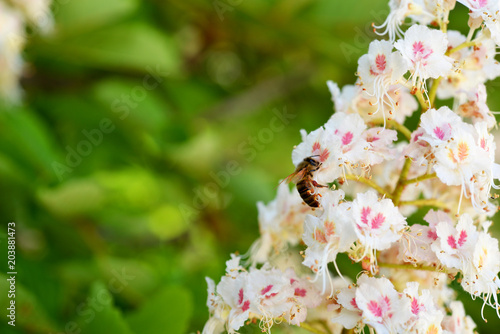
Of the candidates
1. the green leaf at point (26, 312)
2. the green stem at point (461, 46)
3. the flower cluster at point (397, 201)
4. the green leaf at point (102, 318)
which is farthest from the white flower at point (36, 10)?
the green stem at point (461, 46)

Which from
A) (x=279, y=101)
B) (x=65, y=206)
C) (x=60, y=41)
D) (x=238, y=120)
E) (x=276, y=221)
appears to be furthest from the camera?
(x=279, y=101)

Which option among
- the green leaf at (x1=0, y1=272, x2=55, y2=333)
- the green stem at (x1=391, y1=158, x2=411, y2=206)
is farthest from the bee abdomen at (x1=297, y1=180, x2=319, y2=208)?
the green leaf at (x1=0, y1=272, x2=55, y2=333)

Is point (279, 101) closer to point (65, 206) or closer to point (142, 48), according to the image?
point (142, 48)

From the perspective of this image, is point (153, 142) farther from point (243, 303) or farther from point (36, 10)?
point (243, 303)

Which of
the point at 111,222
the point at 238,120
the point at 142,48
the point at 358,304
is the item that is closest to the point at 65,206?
the point at 111,222

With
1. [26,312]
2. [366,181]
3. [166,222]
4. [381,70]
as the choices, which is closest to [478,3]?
[381,70]

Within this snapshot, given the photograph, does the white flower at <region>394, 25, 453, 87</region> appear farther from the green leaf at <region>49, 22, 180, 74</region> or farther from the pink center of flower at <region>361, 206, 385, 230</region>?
the green leaf at <region>49, 22, 180, 74</region>
